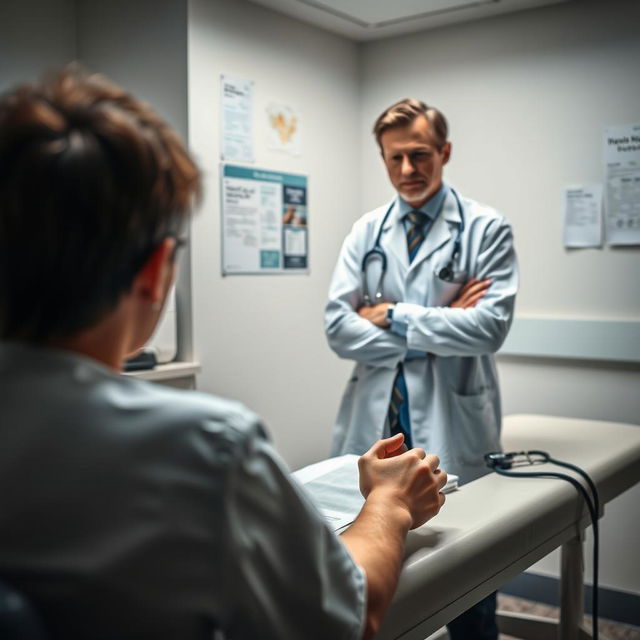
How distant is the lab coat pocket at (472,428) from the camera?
1994mm

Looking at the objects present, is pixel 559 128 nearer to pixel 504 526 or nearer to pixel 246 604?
pixel 504 526

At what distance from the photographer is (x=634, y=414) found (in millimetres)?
2777

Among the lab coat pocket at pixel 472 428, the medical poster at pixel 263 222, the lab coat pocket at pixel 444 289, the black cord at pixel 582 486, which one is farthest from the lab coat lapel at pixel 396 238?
the medical poster at pixel 263 222

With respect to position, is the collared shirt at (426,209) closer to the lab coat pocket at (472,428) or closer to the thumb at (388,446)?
the lab coat pocket at (472,428)

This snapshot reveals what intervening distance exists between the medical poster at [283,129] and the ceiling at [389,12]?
1.20ft

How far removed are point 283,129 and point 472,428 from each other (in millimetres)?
1536

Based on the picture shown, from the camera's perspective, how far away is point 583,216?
9.37 ft

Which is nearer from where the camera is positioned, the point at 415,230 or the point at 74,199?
the point at 74,199

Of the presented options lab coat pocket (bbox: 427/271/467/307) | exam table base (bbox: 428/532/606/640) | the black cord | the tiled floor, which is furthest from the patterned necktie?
the tiled floor

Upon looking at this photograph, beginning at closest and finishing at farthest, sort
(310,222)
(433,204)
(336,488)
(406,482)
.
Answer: (406,482), (336,488), (433,204), (310,222)

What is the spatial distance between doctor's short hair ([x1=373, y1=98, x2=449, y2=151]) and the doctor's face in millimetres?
10

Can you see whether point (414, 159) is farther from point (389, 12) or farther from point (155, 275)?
point (155, 275)

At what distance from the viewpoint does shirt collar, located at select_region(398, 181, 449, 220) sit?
2.14 meters

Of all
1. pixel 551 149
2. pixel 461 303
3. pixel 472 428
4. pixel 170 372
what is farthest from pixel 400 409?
pixel 551 149
